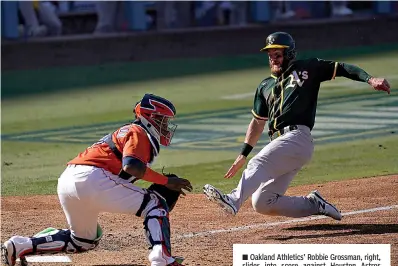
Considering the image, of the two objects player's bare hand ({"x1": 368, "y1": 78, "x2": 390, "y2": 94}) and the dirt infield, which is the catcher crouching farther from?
player's bare hand ({"x1": 368, "y1": 78, "x2": 390, "y2": 94})

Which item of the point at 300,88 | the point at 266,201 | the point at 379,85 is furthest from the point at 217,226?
the point at 379,85

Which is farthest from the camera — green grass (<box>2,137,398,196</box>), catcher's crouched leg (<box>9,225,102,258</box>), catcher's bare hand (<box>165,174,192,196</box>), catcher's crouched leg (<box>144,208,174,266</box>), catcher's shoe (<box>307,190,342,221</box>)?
green grass (<box>2,137,398,196</box>)

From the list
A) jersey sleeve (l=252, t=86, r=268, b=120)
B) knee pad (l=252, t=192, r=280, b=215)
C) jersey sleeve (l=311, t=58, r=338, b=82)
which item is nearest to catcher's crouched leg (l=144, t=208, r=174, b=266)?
knee pad (l=252, t=192, r=280, b=215)

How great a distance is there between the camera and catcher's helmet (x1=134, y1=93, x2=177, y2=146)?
7.36 meters

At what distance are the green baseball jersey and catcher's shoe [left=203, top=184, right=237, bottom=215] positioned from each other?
89 centimetres

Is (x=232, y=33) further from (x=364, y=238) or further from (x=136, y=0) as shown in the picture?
(x=364, y=238)

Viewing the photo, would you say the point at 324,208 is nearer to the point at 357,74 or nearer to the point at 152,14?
the point at 357,74

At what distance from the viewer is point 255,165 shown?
8461 millimetres

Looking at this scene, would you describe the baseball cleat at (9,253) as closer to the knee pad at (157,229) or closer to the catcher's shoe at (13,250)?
the catcher's shoe at (13,250)

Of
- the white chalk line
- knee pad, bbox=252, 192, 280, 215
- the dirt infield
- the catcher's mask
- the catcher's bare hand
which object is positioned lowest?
the dirt infield

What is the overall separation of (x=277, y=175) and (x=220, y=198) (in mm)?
714

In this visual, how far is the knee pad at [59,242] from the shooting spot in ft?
24.5

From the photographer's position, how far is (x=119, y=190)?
720cm

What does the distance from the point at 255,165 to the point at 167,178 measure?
1352 millimetres
